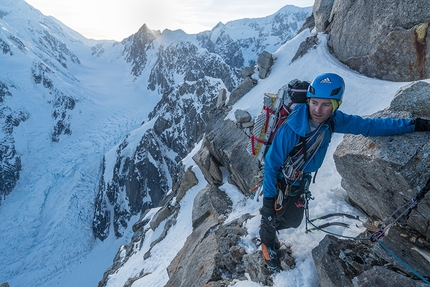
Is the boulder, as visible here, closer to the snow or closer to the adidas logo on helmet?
the snow

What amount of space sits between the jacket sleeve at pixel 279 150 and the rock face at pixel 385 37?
10326 millimetres

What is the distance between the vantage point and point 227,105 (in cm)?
2070

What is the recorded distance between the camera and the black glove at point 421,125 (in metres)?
4.44

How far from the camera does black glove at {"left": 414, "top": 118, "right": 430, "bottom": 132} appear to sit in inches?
175

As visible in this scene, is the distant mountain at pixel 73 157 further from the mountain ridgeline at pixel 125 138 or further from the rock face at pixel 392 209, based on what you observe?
the rock face at pixel 392 209

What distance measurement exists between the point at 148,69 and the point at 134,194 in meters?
141

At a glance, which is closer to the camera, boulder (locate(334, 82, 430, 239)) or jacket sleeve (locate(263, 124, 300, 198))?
boulder (locate(334, 82, 430, 239))

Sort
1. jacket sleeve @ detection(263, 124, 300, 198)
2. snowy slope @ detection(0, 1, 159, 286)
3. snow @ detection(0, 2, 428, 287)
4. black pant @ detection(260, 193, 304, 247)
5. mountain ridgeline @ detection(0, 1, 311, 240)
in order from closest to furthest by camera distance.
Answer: jacket sleeve @ detection(263, 124, 300, 198) → black pant @ detection(260, 193, 304, 247) → snow @ detection(0, 2, 428, 287) → snowy slope @ detection(0, 1, 159, 286) → mountain ridgeline @ detection(0, 1, 311, 240)

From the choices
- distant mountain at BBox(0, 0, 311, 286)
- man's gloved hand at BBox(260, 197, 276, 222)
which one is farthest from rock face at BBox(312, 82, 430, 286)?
distant mountain at BBox(0, 0, 311, 286)

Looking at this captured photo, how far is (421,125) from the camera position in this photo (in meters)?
4.50

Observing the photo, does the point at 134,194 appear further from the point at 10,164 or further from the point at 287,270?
the point at 287,270

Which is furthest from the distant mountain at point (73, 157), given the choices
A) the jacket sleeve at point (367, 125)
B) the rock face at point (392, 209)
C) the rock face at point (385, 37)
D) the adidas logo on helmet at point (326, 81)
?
the adidas logo on helmet at point (326, 81)

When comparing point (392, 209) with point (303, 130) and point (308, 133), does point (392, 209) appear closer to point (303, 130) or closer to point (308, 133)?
point (308, 133)

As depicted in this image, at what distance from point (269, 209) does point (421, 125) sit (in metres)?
3.25
